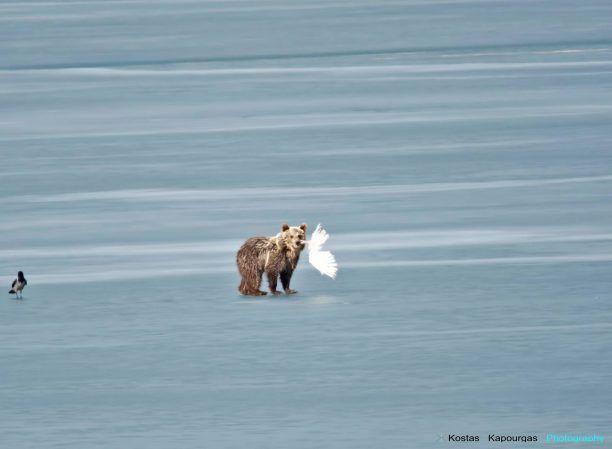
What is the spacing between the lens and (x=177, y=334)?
30.6 ft

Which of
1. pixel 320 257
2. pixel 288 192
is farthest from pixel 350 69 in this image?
pixel 320 257

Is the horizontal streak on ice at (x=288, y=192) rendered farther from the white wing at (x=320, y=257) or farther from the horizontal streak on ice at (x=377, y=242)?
the white wing at (x=320, y=257)

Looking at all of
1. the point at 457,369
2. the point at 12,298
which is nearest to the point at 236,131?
the point at 12,298

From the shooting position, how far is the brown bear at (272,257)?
32.7ft

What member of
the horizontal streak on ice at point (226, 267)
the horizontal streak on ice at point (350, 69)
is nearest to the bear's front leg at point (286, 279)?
the horizontal streak on ice at point (226, 267)

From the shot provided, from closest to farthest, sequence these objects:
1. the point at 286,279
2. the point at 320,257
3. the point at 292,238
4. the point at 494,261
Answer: the point at 292,238 → the point at 286,279 → the point at 320,257 → the point at 494,261

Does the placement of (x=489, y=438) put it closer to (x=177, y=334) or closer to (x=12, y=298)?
(x=177, y=334)

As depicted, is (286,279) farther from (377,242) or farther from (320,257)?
(377,242)

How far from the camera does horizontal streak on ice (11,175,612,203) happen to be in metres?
14.8

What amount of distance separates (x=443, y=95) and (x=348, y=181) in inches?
284

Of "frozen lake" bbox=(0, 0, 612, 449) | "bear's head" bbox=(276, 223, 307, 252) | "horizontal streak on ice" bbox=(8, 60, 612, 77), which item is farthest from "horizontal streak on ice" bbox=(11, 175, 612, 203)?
"horizontal streak on ice" bbox=(8, 60, 612, 77)

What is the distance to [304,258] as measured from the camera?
12.1 meters

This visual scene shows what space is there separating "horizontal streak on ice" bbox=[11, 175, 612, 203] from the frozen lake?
5 centimetres

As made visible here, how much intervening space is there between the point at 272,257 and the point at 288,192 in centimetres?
476
